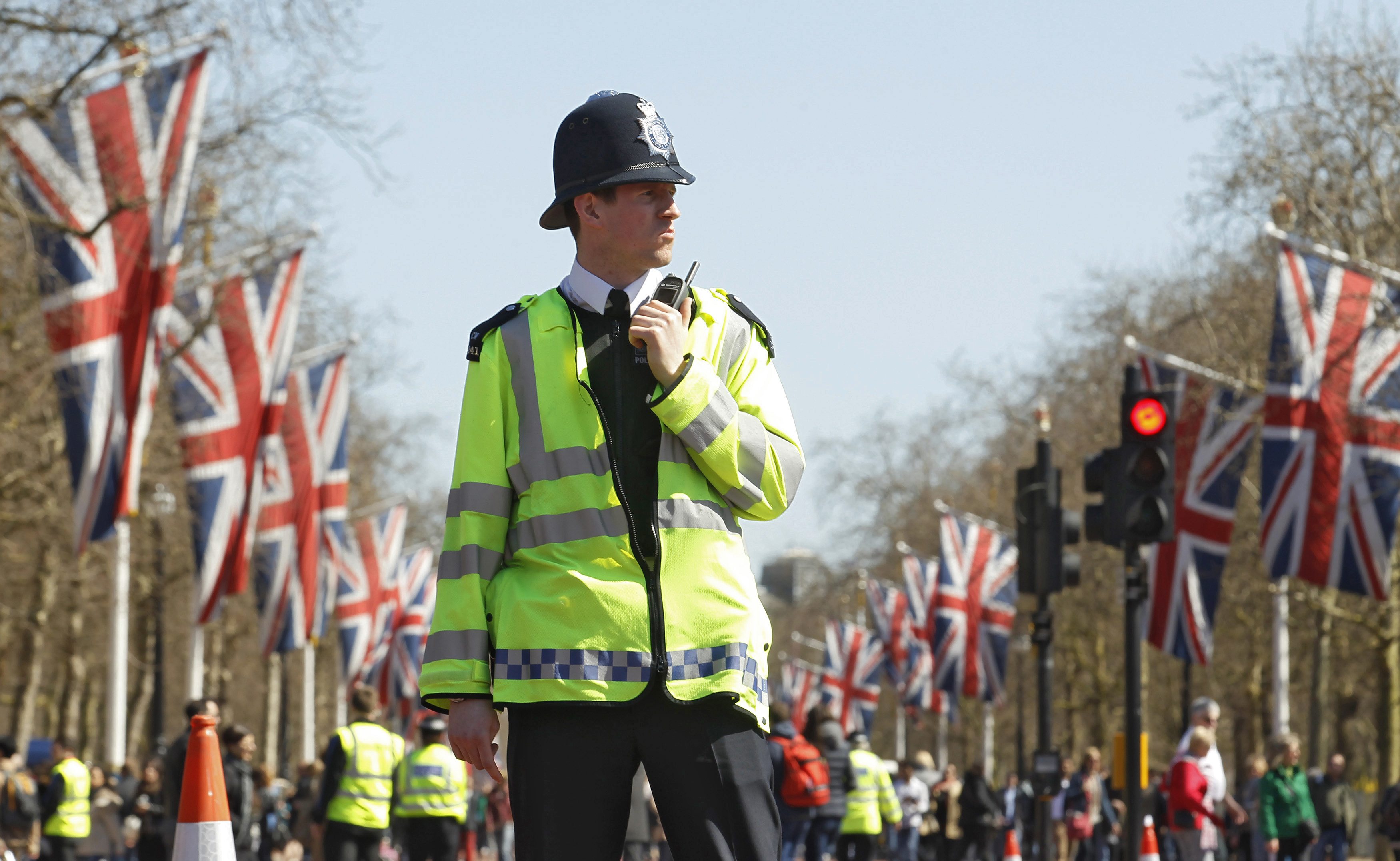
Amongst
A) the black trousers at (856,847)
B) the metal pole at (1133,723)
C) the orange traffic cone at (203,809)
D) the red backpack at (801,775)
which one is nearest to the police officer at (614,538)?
the orange traffic cone at (203,809)

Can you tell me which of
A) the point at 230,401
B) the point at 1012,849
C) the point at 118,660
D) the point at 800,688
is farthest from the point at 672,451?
the point at 800,688

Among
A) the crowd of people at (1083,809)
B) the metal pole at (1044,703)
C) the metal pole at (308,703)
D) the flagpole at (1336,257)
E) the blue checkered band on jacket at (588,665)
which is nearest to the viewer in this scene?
the blue checkered band on jacket at (588,665)

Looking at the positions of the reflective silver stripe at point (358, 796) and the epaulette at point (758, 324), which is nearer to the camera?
the epaulette at point (758, 324)

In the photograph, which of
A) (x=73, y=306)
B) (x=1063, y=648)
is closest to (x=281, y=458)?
(x=73, y=306)

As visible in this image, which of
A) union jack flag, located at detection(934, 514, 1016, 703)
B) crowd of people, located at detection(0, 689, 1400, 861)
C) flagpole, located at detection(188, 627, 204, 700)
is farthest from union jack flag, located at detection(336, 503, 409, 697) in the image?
union jack flag, located at detection(934, 514, 1016, 703)

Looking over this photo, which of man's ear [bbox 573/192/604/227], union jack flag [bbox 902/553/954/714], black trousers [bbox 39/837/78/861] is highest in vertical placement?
union jack flag [bbox 902/553/954/714]

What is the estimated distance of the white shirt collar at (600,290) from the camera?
13.0ft

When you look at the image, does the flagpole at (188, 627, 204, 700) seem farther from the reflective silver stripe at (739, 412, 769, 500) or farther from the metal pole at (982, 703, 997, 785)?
the reflective silver stripe at (739, 412, 769, 500)

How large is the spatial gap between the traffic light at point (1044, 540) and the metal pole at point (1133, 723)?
295cm

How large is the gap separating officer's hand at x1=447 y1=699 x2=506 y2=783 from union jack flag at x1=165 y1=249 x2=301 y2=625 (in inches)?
747

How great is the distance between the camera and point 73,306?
16875 millimetres

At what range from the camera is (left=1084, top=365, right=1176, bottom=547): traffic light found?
1270 centimetres

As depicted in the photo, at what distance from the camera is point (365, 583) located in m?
37.6

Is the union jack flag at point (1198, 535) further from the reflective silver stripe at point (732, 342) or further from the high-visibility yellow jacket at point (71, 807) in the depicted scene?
the reflective silver stripe at point (732, 342)
